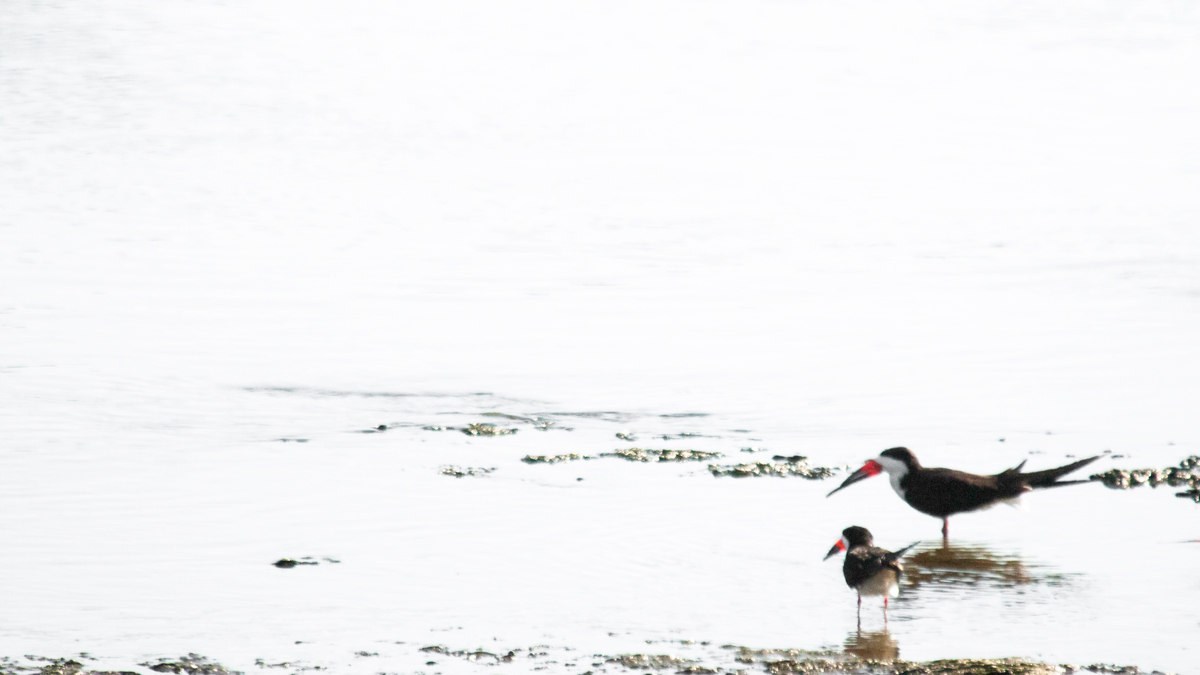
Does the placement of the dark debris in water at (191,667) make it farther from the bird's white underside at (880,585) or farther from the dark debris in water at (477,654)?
the bird's white underside at (880,585)

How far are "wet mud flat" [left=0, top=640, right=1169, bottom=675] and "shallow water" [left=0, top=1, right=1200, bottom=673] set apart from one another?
81 millimetres

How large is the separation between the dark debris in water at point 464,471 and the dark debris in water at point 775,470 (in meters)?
1.29

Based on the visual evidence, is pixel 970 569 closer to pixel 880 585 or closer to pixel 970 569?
pixel 970 569

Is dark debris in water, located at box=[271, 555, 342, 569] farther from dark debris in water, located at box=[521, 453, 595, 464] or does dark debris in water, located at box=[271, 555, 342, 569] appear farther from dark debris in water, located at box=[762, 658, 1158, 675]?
dark debris in water, located at box=[762, 658, 1158, 675]

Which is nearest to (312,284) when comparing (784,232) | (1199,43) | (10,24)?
(784,232)

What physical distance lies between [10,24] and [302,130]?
1128 centimetres

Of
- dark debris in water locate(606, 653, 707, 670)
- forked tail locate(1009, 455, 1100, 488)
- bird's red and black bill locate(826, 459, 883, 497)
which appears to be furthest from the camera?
bird's red and black bill locate(826, 459, 883, 497)

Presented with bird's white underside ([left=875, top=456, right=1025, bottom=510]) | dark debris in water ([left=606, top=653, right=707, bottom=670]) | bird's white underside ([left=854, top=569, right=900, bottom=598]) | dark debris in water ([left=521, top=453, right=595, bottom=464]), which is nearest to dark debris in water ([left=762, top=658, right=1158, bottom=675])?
dark debris in water ([left=606, top=653, right=707, bottom=670])

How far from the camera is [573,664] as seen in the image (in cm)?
611

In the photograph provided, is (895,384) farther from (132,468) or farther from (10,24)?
(10,24)

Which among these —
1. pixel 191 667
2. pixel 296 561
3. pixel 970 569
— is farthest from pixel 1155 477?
pixel 191 667

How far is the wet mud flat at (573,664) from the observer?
5980mm

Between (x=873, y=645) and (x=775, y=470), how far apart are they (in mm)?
2966

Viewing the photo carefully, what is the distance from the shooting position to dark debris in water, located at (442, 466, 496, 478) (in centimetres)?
930
